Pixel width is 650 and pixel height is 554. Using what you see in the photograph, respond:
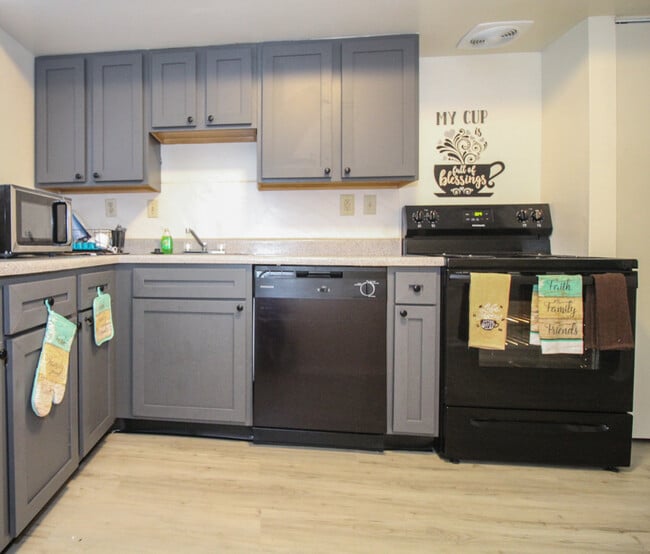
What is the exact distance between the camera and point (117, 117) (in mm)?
2016

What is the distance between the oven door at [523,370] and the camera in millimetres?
1496

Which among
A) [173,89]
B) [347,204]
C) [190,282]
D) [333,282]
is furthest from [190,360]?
[173,89]

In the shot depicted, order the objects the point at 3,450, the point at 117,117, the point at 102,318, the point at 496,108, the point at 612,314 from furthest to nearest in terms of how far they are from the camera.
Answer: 1. the point at 496,108
2. the point at 117,117
3. the point at 102,318
4. the point at 612,314
5. the point at 3,450

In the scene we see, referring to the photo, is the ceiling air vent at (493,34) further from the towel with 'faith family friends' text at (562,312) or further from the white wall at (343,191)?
the towel with 'faith family friends' text at (562,312)

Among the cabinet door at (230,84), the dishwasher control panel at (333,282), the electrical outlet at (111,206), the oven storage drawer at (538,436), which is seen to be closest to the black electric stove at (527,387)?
the oven storage drawer at (538,436)

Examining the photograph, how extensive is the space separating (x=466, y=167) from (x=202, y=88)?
5.40ft

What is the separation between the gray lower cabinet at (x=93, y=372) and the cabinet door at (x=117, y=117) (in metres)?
0.75

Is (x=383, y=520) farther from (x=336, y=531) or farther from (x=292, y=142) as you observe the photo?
(x=292, y=142)

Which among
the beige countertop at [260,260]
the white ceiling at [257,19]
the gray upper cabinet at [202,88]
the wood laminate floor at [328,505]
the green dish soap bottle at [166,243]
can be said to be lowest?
the wood laminate floor at [328,505]

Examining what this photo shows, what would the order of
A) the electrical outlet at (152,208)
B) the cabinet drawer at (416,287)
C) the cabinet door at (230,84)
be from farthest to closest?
the electrical outlet at (152,208), the cabinet door at (230,84), the cabinet drawer at (416,287)

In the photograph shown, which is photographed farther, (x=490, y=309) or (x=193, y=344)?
(x=193, y=344)

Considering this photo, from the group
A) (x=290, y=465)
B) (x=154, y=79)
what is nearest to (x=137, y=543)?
(x=290, y=465)

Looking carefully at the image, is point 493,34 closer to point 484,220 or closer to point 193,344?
point 484,220

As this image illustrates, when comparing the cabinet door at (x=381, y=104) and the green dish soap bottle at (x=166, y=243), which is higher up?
the cabinet door at (x=381, y=104)
